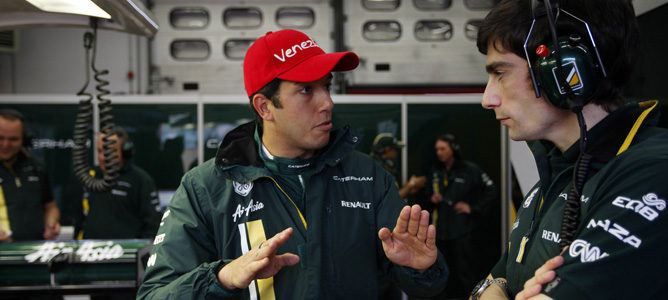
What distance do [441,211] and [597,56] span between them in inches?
164

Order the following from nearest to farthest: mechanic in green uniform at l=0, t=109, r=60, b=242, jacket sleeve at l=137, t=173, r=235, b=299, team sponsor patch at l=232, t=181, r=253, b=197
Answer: jacket sleeve at l=137, t=173, r=235, b=299, team sponsor patch at l=232, t=181, r=253, b=197, mechanic in green uniform at l=0, t=109, r=60, b=242

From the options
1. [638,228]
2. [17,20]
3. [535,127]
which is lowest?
[638,228]

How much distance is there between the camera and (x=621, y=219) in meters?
0.96

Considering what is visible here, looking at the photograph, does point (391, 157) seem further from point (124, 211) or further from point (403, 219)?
point (403, 219)

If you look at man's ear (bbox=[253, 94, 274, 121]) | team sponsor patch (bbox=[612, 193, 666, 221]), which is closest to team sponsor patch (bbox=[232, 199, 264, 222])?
man's ear (bbox=[253, 94, 274, 121])

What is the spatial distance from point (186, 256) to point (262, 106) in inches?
26.3

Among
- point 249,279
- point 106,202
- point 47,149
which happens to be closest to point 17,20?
point 249,279

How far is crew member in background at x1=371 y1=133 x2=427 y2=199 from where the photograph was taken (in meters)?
4.96

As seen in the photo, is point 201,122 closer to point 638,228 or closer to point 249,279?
point 249,279

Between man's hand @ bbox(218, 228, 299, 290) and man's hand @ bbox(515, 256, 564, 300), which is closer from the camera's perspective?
man's hand @ bbox(515, 256, 564, 300)

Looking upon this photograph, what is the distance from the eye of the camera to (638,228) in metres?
0.94

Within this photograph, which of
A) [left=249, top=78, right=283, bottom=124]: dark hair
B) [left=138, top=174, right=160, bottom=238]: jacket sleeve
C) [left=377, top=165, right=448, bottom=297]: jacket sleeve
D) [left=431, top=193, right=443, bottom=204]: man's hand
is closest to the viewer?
[left=377, top=165, right=448, bottom=297]: jacket sleeve

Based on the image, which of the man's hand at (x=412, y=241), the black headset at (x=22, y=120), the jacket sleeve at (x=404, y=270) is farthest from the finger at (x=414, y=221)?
the black headset at (x=22, y=120)

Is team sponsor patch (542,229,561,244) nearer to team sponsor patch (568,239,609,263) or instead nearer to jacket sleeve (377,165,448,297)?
team sponsor patch (568,239,609,263)
